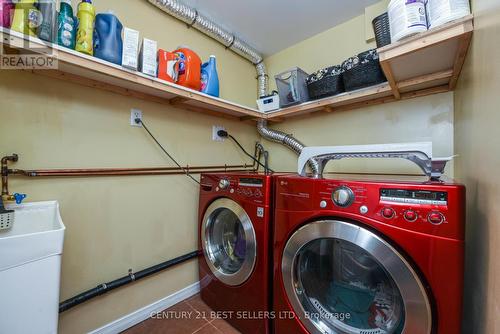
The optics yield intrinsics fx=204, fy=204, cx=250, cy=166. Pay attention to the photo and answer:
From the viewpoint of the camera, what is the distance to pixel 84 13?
1048mm

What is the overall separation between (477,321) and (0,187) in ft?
7.03

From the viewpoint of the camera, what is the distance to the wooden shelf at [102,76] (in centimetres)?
86

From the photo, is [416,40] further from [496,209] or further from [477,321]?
[477,321]

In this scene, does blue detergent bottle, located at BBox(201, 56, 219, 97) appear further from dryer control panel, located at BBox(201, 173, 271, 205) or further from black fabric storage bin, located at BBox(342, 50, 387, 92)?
black fabric storage bin, located at BBox(342, 50, 387, 92)

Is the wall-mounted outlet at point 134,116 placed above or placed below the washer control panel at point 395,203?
above

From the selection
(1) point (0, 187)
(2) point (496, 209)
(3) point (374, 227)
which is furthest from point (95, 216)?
(2) point (496, 209)

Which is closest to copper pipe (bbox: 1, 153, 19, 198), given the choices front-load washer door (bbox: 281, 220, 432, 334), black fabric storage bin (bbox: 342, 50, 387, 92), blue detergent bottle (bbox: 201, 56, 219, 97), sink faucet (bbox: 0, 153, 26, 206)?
sink faucet (bbox: 0, 153, 26, 206)

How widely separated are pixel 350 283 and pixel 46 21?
1.84 meters

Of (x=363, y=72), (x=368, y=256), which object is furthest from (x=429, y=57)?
(x=368, y=256)

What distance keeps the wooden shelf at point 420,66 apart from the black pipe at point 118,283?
64.9 inches

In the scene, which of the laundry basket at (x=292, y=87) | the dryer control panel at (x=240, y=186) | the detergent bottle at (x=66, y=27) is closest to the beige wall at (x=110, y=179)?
the detergent bottle at (x=66, y=27)

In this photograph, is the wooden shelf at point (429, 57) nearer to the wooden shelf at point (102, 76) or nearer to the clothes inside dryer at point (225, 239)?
the wooden shelf at point (102, 76)

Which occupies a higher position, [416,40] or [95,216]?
[416,40]

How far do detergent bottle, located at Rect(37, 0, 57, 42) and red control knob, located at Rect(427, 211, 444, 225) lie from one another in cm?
170
